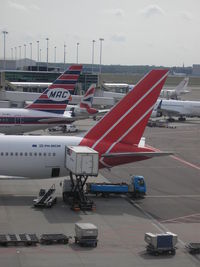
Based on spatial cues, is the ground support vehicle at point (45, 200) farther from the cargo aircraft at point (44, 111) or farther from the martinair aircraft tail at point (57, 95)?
the martinair aircraft tail at point (57, 95)

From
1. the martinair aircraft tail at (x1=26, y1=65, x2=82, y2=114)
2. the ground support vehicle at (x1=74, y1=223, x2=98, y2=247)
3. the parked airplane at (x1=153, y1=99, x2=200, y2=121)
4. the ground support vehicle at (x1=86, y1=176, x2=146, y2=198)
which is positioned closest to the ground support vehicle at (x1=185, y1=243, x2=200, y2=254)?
the ground support vehicle at (x1=74, y1=223, x2=98, y2=247)

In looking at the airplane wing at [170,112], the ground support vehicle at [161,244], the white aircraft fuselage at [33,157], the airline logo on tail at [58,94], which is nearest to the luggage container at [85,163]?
the white aircraft fuselage at [33,157]

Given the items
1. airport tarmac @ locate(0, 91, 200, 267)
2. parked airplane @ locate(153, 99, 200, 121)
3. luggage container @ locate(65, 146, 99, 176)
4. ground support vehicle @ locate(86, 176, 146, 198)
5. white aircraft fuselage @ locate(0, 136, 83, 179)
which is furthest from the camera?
parked airplane @ locate(153, 99, 200, 121)

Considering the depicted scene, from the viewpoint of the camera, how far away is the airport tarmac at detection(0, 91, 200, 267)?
24312 millimetres

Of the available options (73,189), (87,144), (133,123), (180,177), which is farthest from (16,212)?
(180,177)

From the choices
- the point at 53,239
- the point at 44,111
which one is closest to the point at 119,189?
the point at 53,239

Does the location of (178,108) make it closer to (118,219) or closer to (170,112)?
(170,112)

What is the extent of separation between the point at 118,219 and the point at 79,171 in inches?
154

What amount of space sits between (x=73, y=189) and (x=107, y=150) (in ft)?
12.1

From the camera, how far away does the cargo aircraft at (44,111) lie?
60312mm

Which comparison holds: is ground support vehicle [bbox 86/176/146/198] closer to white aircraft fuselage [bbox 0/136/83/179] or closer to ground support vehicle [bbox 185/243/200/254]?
white aircraft fuselage [bbox 0/136/83/179]

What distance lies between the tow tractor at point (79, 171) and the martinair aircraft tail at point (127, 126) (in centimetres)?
182

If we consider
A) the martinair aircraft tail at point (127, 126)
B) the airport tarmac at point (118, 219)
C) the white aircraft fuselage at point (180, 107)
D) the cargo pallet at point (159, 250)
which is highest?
the martinair aircraft tail at point (127, 126)

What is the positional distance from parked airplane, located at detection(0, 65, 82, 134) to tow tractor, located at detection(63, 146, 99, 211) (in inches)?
1016
